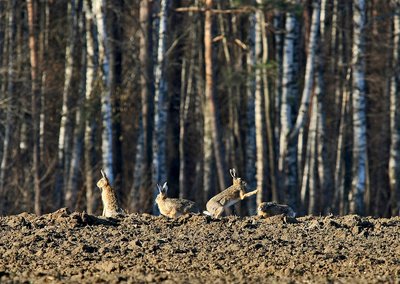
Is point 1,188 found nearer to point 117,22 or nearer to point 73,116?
point 73,116

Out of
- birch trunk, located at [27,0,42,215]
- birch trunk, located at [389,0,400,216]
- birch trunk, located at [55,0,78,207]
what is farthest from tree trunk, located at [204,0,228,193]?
birch trunk, located at [389,0,400,216]

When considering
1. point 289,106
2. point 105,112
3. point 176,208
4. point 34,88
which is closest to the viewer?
point 176,208

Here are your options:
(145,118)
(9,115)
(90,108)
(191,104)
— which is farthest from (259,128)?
(191,104)

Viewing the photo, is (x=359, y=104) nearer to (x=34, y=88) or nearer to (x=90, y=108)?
(x=90, y=108)

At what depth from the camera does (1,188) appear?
2694 centimetres

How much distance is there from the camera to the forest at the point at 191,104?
26.1 meters

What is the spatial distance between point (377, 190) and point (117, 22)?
9.00 meters

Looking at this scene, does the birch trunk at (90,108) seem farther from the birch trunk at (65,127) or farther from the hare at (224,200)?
the hare at (224,200)

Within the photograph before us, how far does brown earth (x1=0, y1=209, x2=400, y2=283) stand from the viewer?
11.4 m

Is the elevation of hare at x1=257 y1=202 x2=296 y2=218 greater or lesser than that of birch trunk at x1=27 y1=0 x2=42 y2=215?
lesser

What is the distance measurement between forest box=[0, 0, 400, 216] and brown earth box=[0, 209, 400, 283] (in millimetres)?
10416

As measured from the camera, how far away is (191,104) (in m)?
37.8

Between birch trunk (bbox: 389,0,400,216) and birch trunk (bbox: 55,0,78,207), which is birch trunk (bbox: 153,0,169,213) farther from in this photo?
birch trunk (bbox: 389,0,400,216)

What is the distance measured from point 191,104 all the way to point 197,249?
25.1 m
